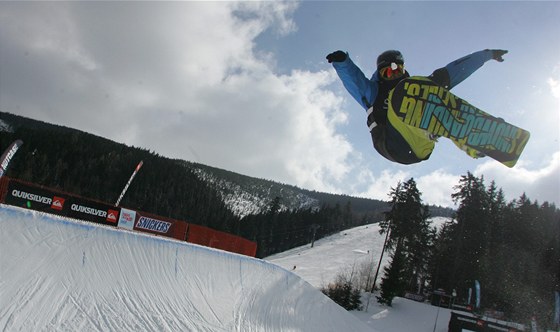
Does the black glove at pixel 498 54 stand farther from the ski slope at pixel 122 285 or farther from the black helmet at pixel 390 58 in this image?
the ski slope at pixel 122 285

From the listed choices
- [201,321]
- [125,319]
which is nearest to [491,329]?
[201,321]

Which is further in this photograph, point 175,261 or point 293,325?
point 293,325

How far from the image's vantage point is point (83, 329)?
5.94 m

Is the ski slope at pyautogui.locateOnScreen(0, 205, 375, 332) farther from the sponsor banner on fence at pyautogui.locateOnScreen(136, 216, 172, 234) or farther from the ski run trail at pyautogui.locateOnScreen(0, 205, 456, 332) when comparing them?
the sponsor banner on fence at pyautogui.locateOnScreen(136, 216, 172, 234)

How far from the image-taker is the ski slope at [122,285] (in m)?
6.30

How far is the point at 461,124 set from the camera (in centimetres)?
600

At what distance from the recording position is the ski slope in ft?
20.7

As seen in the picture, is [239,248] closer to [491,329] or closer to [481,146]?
[491,329]

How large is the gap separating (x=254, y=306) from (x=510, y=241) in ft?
118

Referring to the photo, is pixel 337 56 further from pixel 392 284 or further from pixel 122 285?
pixel 392 284

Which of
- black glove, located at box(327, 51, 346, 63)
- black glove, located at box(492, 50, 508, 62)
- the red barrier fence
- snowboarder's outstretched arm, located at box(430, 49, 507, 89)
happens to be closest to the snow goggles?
snowboarder's outstretched arm, located at box(430, 49, 507, 89)

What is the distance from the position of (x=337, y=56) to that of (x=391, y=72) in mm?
997

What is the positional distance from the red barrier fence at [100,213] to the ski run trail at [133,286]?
515 cm

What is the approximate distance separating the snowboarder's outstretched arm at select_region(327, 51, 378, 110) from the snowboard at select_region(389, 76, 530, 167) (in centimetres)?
35
